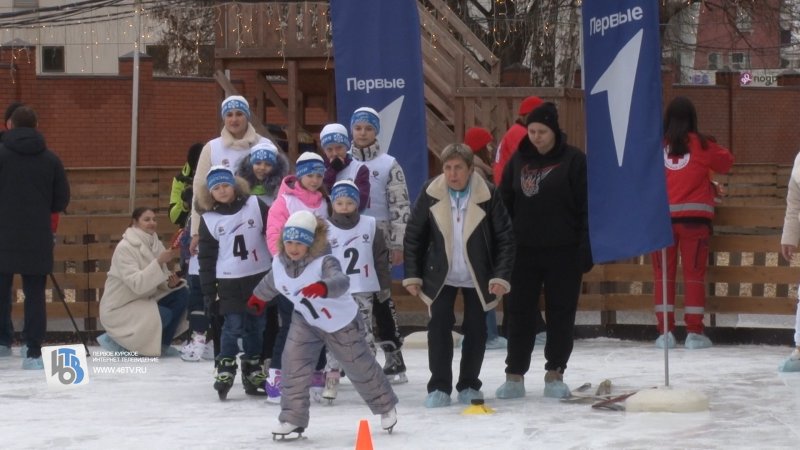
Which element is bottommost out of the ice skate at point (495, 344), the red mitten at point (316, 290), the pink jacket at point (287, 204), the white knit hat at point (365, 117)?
the ice skate at point (495, 344)

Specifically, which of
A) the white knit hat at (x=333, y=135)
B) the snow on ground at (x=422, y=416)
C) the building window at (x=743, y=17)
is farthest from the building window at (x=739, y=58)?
the white knit hat at (x=333, y=135)

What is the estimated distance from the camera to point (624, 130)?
8.68 metres

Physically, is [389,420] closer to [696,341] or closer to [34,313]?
[34,313]

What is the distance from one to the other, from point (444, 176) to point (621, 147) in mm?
1099

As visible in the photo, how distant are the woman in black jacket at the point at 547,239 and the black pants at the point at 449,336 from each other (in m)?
0.37

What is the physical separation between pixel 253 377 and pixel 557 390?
1.94 m

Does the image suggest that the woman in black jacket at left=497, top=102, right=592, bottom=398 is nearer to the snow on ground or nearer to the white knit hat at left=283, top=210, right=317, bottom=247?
the snow on ground

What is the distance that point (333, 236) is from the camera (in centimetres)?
914

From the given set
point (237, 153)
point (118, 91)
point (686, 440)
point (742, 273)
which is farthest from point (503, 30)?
point (686, 440)

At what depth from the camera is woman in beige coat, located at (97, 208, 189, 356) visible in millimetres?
11828

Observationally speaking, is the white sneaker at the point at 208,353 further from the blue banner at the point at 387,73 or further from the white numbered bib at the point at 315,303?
the white numbered bib at the point at 315,303

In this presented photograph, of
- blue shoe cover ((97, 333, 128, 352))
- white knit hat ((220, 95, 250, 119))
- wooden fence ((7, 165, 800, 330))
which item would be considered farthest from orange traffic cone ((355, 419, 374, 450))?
wooden fence ((7, 165, 800, 330))

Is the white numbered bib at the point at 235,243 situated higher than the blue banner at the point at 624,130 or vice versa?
the blue banner at the point at 624,130

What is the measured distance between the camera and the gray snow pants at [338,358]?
26.2ft
